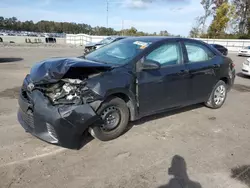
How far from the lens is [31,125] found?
11.9 feet

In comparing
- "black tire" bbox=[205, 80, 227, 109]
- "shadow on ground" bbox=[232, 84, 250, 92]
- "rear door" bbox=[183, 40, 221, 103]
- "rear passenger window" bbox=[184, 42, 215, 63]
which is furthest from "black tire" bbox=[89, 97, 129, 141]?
"shadow on ground" bbox=[232, 84, 250, 92]

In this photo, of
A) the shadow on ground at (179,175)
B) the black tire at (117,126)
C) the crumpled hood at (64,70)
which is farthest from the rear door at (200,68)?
the crumpled hood at (64,70)

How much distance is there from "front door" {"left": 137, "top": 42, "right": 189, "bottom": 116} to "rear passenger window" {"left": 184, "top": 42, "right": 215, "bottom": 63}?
0.30m

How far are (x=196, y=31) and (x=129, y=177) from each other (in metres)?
52.3

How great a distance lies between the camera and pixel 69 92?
347 cm

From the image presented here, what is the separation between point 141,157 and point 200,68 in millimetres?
2547

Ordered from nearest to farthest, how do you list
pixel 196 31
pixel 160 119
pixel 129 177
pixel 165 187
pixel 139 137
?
pixel 165 187 < pixel 129 177 < pixel 139 137 < pixel 160 119 < pixel 196 31

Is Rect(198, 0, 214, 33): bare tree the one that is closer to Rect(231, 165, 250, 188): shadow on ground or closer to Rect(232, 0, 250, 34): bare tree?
Rect(232, 0, 250, 34): bare tree

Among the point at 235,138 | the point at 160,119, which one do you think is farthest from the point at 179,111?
the point at 235,138

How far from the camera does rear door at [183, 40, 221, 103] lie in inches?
198

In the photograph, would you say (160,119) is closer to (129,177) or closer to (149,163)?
(149,163)

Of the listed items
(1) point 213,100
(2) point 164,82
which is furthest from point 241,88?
(2) point 164,82

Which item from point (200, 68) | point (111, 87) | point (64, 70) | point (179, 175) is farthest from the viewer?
point (200, 68)

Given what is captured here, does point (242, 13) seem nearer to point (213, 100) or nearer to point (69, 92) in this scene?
point (213, 100)
